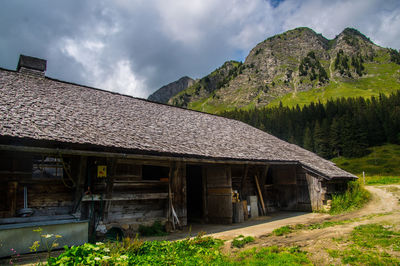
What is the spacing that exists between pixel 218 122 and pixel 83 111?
8641 mm

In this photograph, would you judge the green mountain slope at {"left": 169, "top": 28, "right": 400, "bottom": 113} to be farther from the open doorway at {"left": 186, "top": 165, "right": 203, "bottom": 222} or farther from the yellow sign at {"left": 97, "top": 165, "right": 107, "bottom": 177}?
the yellow sign at {"left": 97, "top": 165, "right": 107, "bottom": 177}

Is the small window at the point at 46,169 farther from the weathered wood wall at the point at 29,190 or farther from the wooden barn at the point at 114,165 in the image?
the weathered wood wall at the point at 29,190

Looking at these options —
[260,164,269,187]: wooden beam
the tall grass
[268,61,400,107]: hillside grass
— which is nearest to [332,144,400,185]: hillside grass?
the tall grass

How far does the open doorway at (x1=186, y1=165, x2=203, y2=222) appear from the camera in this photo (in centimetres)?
1387

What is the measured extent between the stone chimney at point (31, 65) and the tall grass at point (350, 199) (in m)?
14.8

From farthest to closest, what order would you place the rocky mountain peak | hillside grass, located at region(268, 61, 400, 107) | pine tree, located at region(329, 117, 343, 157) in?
the rocky mountain peak → hillside grass, located at region(268, 61, 400, 107) → pine tree, located at region(329, 117, 343, 157)

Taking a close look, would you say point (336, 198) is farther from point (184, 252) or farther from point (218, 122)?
point (184, 252)

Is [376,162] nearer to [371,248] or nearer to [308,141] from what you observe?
[308,141]

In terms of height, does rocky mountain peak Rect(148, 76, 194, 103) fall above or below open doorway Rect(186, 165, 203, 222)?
above

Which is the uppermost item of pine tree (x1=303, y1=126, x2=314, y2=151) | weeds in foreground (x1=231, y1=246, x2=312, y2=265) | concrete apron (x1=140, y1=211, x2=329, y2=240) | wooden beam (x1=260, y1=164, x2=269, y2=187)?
pine tree (x1=303, y1=126, x2=314, y2=151)

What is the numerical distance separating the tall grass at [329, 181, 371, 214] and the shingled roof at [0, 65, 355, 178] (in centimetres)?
113

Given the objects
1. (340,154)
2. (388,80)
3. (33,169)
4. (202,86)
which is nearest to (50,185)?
(33,169)

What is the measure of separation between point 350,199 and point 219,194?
703 centimetres

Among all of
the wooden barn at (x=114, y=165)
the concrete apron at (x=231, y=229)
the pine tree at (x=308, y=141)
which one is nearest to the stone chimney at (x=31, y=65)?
the wooden barn at (x=114, y=165)
